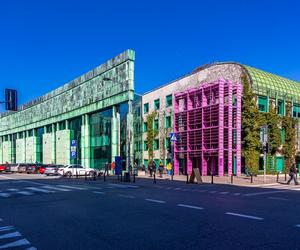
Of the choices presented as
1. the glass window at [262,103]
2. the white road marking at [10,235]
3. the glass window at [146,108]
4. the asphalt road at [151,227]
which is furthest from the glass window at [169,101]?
the white road marking at [10,235]

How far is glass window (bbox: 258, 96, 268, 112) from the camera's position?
141ft

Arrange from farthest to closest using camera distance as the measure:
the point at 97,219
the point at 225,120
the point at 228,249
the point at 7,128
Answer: the point at 7,128 → the point at 225,120 → the point at 97,219 → the point at 228,249

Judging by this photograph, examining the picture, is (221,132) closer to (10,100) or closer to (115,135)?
(115,135)

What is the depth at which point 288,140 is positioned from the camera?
45469 millimetres

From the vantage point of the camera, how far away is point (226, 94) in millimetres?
39906

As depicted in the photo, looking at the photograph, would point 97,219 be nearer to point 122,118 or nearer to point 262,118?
point 262,118

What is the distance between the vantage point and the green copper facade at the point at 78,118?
48.7 meters

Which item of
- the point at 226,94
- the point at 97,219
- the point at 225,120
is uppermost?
the point at 226,94

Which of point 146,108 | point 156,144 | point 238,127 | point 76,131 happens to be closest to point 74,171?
point 156,144

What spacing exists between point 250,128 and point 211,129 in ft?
15.6

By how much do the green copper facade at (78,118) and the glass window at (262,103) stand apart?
15.6 meters

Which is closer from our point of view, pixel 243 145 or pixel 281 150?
pixel 243 145

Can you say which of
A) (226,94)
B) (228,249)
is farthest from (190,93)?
(228,249)

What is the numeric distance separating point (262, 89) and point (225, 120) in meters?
7.06
